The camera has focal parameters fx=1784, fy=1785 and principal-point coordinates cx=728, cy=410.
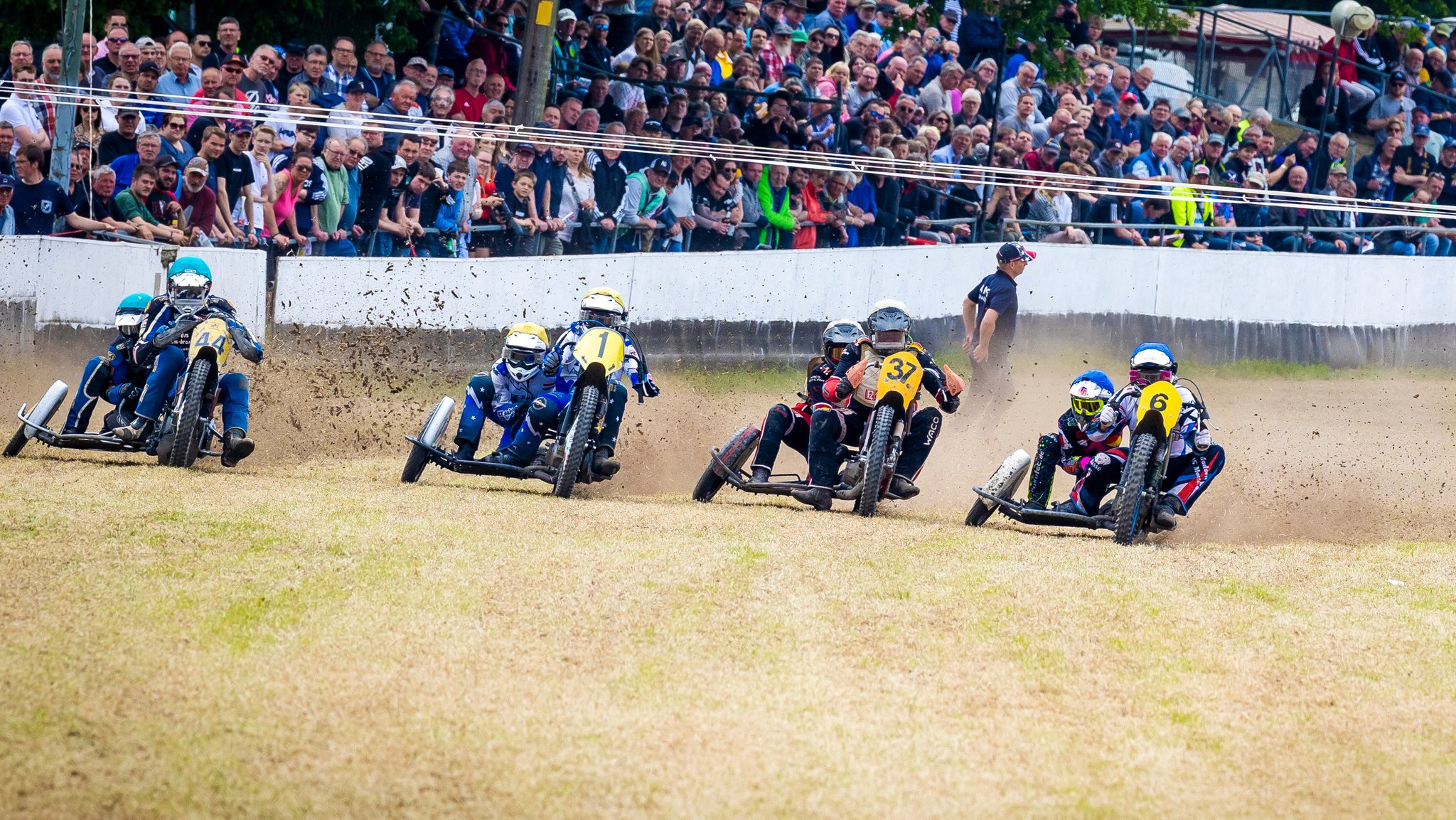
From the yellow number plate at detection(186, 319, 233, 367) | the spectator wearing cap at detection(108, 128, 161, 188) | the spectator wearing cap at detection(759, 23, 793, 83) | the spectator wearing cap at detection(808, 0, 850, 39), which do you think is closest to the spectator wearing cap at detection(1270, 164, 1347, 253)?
the spectator wearing cap at detection(808, 0, 850, 39)

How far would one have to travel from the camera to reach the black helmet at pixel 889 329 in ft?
38.5

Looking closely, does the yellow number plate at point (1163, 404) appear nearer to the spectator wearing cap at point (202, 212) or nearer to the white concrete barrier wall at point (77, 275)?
the white concrete barrier wall at point (77, 275)

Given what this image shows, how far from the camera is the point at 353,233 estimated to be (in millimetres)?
15742

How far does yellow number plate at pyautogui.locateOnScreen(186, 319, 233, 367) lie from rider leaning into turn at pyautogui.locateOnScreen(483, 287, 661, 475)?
6.08ft

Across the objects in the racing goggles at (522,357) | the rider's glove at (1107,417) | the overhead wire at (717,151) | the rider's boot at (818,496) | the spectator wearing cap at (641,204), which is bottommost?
the rider's boot at (818,496)

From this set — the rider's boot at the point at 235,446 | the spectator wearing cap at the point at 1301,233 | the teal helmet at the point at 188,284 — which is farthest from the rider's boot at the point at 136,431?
the spectator wearing cap at the point at 1301,233

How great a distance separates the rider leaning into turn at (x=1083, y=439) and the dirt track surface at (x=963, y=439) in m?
0.61

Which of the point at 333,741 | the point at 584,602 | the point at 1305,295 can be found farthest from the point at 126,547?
the point at 1305,295

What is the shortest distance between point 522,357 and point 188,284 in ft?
7.59

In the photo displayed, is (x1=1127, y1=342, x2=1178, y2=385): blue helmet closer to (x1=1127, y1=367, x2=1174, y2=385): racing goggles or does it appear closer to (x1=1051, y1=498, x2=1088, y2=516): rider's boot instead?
(x1=1127, y1=367, x2=1174, y2=385): racing goggles

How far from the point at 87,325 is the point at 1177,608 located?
9.60 m

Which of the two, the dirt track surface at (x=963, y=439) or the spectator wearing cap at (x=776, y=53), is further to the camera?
the spectator wearing cap at (x=776, y=53)

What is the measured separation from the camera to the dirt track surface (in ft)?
43.6

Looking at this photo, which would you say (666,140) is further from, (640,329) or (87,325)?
(87,325)
